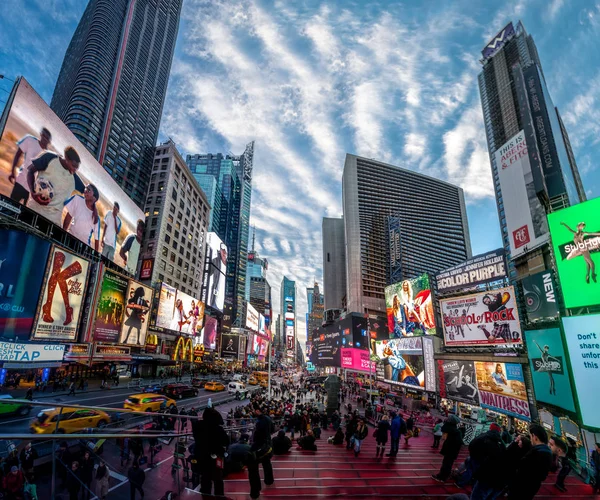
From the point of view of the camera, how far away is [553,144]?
70.6 feet

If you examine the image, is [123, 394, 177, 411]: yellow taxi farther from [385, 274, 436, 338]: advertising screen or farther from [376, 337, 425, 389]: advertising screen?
[385, 274, 436, 338]: advertising screen

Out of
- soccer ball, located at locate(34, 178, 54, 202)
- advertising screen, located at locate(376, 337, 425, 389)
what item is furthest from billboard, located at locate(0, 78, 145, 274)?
advertising screen, located at locate(376, 337, 425, 389)

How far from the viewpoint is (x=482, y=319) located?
29.5 meters

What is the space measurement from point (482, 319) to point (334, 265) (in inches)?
4143

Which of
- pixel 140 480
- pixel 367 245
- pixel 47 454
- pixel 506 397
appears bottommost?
pixel 506 397

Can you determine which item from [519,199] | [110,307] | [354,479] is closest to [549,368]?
[519,199]

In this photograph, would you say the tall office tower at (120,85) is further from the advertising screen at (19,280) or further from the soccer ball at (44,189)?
the advertising screen at (19,280)

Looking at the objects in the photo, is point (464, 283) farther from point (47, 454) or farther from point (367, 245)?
point (367, 245)

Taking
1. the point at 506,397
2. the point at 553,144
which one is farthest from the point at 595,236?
the point at 506,397

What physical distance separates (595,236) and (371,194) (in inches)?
3829

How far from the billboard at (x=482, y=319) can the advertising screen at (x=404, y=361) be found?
449 centimetres

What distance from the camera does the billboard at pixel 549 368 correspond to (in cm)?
1844

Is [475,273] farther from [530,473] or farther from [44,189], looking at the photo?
[44,189]

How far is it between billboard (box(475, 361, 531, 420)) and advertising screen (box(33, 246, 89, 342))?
123 ft
